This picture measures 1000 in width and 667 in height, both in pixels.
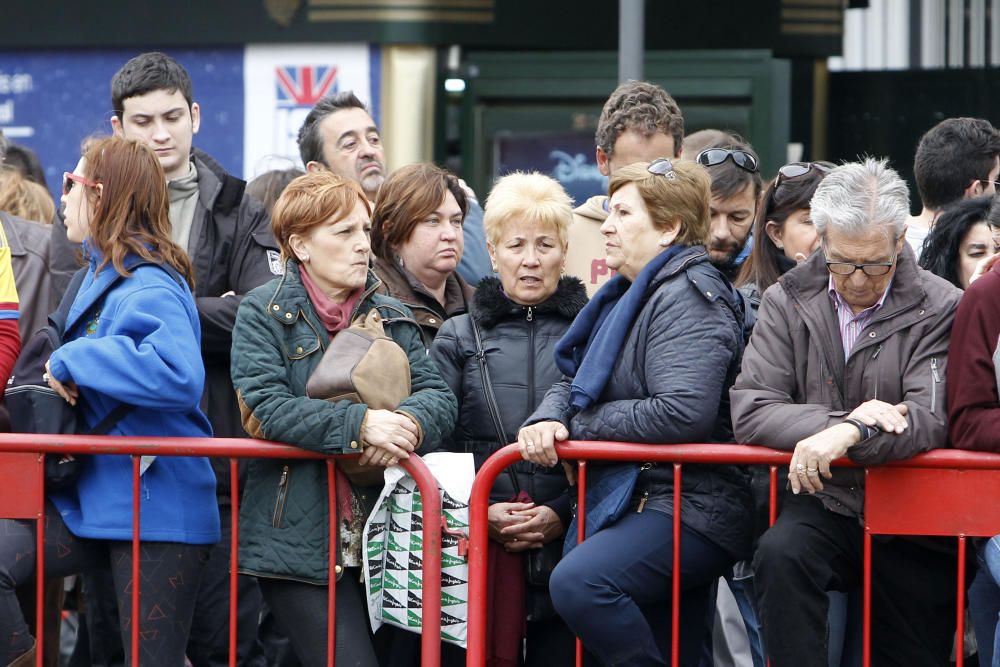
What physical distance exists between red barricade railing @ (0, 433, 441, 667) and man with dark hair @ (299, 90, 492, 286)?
1.86 metres

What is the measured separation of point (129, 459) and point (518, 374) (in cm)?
129

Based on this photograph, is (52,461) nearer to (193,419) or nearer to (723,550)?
(193,419)

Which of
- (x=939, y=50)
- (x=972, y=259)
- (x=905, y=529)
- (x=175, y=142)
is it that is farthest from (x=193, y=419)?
(x=939, y=50)

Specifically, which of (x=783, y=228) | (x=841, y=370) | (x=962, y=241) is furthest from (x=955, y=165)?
(x=841, y=370)

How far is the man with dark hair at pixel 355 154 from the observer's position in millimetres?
6520

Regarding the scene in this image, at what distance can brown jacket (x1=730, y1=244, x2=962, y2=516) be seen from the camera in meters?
4.54

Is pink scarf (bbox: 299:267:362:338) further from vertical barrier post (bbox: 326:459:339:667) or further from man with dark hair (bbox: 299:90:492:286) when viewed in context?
man with dark hair (bbox: 299:90:492:286)

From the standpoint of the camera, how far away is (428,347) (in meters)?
5.45

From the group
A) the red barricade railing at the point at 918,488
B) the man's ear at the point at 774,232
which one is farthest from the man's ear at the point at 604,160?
the red barricade railing at the point at 918,488

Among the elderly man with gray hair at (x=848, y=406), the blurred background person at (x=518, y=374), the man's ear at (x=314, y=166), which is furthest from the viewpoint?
the man's ear at (x=314, y=166)

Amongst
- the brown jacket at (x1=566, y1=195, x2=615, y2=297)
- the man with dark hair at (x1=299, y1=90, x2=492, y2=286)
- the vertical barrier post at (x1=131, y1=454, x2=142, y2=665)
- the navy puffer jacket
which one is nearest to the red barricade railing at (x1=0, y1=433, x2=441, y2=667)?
the vertical barrier post at (x1=131, y1=454, x2=142, y2=665)

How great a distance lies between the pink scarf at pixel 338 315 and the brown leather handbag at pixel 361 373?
48 mm

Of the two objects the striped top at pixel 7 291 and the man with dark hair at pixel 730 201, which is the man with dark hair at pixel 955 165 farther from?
the striped top at pixel 7 291

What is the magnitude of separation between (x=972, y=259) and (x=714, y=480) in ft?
4.58
